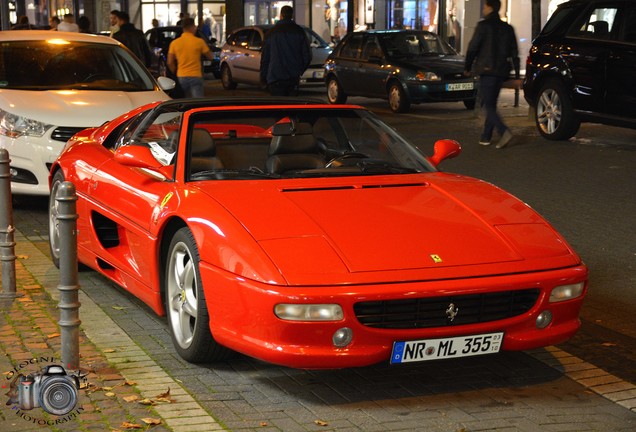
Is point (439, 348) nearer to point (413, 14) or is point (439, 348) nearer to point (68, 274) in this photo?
point (68, 274)

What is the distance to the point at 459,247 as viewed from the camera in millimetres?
5730

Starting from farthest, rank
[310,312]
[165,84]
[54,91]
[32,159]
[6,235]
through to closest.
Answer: [165,84], [54,91], [32,159], [6,235], [310,312]

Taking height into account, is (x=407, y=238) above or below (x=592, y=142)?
above

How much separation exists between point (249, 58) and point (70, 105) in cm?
1731

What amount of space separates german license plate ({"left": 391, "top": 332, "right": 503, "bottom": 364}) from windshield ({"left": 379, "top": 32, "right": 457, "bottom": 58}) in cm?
1742

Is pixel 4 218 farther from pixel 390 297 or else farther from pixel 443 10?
pixel 443 10

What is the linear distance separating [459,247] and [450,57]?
17.7m

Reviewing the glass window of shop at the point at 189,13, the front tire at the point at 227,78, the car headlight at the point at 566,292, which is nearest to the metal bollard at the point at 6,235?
the car headlight at the point at 566,292

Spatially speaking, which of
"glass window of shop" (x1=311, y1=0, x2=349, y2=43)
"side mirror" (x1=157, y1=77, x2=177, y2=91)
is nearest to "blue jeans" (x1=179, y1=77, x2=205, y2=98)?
"side mirror" (x1=157, y1=77, x2=177, y2=91)

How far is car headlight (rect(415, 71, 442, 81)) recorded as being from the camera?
21.7 meters

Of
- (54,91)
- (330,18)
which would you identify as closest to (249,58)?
(330,18)

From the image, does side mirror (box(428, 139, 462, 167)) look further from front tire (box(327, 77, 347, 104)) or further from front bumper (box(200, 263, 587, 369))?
front tire (box(327, 77, 347, 104))

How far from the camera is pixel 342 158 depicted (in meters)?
7.08

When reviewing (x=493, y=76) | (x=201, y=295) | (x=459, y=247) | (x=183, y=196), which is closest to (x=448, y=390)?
(x=459, y=247)
